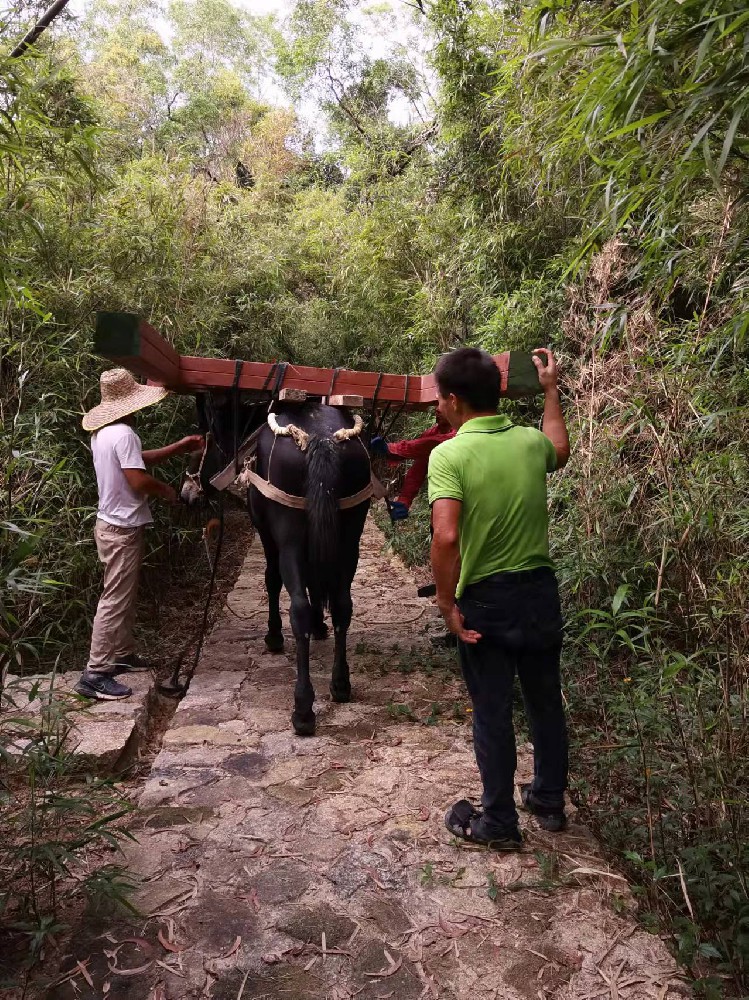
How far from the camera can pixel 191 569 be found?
257 inches

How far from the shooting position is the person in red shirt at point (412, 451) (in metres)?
4.28

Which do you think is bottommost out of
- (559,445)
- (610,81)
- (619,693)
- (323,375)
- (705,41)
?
(619,693)

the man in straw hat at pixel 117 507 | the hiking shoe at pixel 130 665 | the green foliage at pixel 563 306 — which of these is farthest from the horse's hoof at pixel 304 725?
the hiking shoe at pixel 130 665

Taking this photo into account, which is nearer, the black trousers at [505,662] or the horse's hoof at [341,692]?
the black trousers at [505,662]

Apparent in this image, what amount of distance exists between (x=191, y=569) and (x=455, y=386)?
465 centimetres

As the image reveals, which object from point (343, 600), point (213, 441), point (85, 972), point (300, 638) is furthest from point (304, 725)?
point (213, 441)

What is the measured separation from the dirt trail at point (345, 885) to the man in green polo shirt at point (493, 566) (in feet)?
0.99

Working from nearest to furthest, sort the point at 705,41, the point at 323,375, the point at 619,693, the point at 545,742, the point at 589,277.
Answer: the point at 705,41, the point at 545,742, the point at 619,693, the point at 323,375, the point at 589,277

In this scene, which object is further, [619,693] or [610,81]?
[619,693]

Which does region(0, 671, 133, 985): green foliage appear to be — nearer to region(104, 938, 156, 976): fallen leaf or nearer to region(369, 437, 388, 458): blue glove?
region(104, 938, 156, 976): fallen leaf

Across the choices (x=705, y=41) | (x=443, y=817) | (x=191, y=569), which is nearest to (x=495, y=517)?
(x=443, y=817)

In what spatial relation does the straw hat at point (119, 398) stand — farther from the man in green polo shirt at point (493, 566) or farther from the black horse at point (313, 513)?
the man in green polo shirt at point (493, 566)

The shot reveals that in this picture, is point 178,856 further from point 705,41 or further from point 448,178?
point 448,178

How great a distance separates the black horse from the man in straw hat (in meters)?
0.55
